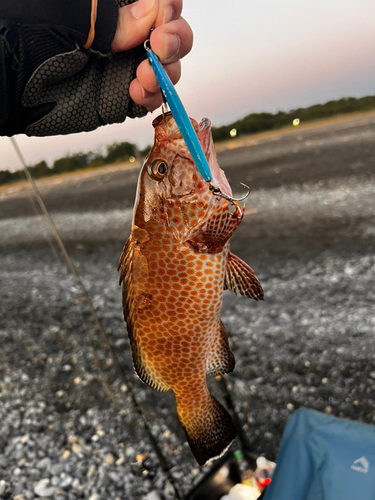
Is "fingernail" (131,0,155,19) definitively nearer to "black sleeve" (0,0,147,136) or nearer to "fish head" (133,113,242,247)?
"black sleeve" (0,0,147,136)

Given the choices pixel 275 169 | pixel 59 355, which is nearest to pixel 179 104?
pixel 59 355

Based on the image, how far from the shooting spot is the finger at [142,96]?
4.40ft

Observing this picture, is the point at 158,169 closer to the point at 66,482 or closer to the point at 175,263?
the point at 175,263

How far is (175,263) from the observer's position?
1366 mm

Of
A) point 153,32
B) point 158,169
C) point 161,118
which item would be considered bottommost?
point 158,169

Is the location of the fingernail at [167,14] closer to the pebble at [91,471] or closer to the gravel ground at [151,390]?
the gravel ground at [151,390]

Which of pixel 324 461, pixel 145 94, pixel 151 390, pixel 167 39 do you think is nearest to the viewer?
pixel 167 39

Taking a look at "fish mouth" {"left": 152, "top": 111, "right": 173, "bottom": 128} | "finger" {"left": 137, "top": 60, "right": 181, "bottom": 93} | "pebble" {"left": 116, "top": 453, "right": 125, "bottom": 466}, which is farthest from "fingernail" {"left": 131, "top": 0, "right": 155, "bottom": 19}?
"pebble" {"left": 116, "top": 453, "right": 125, "bottom": 466}

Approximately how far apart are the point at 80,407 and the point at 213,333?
3819 millimetres

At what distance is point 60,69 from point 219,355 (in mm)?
1243

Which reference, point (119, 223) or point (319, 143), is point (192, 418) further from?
point (319, 143)

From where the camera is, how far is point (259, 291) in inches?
55.7

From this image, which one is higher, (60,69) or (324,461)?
(60,69)

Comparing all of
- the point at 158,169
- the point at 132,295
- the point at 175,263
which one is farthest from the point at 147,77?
the point at 132,295
